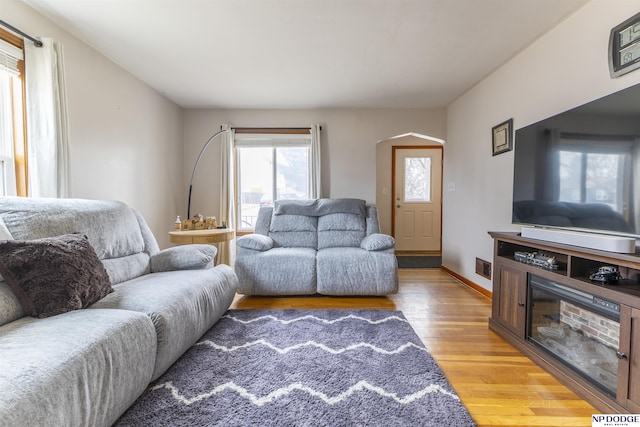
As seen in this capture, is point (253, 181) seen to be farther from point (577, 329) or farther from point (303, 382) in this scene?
point (577, 329)

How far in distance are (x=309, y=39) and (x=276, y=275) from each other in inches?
82.9

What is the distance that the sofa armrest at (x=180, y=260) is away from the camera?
2055mm

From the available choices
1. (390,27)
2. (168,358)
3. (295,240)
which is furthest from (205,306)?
(390,27)

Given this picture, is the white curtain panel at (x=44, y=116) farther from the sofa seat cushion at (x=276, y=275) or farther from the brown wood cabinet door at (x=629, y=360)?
the brown wood cabinet door at (x=629, y=360)

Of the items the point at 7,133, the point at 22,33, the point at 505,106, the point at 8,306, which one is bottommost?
the point at 8,306

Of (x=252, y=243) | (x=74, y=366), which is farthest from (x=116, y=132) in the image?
(x=74, y=366)

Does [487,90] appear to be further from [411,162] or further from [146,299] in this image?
[146,299]

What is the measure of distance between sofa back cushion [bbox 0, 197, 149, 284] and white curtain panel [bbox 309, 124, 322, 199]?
2.23 m

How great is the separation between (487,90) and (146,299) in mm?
3541

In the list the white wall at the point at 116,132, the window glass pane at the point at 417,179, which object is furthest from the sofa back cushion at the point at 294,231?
the window glass pane at the point at 417,179

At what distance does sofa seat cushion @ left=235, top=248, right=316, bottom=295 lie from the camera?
8.86 feet

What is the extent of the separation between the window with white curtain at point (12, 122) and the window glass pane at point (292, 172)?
8.57 feet

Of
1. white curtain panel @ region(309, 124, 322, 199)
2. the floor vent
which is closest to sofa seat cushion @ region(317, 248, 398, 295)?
white curtain panel @ region(309, 124, 322, 199)

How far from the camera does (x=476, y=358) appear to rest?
1.71m
